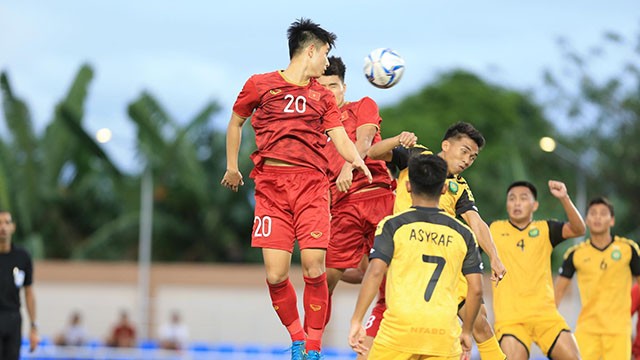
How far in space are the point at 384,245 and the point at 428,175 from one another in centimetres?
63

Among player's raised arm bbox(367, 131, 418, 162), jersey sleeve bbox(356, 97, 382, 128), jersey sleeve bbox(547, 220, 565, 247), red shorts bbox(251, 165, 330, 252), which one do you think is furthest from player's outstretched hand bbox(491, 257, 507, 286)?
jersey sleeve bbox(547, 220, 565, 247)

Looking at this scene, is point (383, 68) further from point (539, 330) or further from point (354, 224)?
point (539, 330)

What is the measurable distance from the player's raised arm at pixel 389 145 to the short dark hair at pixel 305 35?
43.4 inches

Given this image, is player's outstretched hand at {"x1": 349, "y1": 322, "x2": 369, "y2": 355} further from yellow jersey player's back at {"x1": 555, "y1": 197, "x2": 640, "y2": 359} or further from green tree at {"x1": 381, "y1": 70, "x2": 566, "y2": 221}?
green tree at {"x1": 381, "y1": 70, "x2": 566, "y2": 221}

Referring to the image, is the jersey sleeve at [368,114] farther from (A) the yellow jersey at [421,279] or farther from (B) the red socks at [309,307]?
(A) the yellow jersey at [421,279]

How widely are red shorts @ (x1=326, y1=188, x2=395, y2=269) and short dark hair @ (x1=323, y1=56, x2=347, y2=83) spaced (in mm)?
1281

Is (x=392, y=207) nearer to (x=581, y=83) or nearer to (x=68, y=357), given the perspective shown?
(x=68, y=357)

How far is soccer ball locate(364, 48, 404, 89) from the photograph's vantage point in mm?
11359

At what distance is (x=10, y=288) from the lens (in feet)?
45.4

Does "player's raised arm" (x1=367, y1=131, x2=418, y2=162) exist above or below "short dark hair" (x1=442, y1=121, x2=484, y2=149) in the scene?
below

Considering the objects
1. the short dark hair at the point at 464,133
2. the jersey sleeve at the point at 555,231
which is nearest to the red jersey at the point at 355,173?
the short dark hair at the point at 464,133

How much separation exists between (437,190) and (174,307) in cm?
3156

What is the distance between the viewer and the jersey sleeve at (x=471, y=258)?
8.27m

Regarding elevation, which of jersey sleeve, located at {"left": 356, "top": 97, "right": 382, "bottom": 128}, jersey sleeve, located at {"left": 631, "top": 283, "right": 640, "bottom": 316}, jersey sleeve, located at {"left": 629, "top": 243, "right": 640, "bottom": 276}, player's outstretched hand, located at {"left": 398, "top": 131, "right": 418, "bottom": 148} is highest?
jersey sleeve, located at {"left": 356, "top": 97, "right": 382, "bottom": 128}
